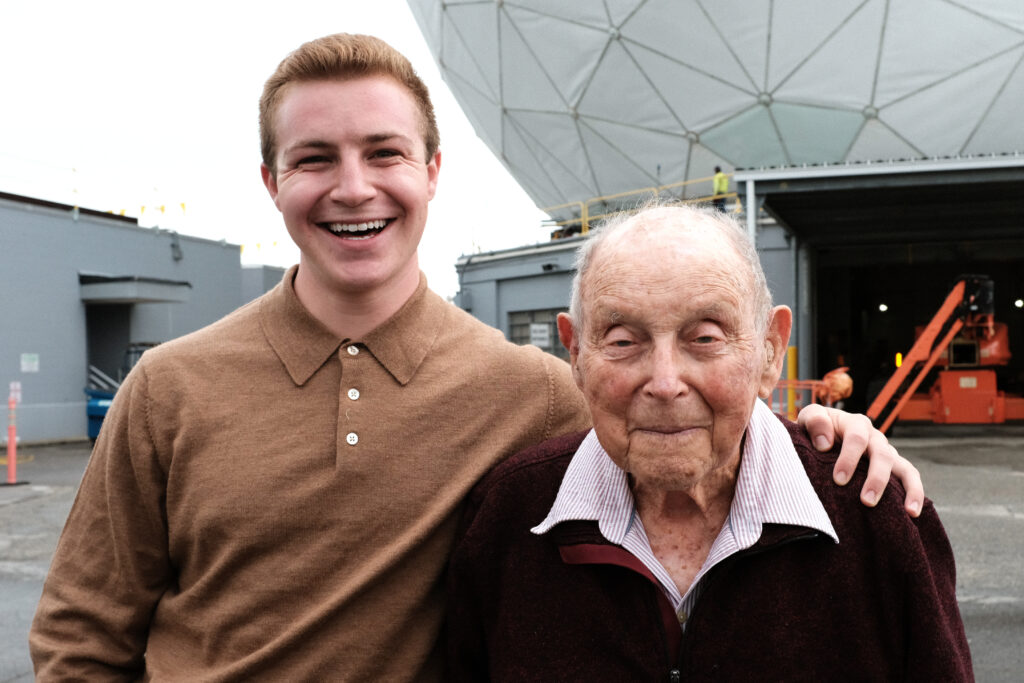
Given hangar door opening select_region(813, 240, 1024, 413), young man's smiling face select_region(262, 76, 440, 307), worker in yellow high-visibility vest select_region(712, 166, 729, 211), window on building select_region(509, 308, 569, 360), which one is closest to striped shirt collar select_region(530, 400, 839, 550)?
young man's smiling face select_region(262, 76, 440, 307)

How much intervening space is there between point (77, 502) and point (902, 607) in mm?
1973

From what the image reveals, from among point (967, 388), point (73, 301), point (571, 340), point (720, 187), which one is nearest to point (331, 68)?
point (571, 340)

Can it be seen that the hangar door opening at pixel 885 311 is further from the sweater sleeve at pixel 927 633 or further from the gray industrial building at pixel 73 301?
the sweater sleeve at pixel 927 633

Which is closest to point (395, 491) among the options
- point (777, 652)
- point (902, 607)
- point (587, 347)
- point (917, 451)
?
point (587, 347)

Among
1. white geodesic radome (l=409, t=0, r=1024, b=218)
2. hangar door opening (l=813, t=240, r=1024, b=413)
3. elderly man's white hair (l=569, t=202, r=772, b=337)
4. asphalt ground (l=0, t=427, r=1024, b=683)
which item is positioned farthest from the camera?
hangar door opening (l=813, t=240, r=1024, b=413)

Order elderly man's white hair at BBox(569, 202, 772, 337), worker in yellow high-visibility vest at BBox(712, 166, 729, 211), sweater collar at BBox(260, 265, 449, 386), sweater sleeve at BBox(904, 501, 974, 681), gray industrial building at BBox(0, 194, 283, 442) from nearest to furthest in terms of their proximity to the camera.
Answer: sweater sleeve at BBox(904, 501, 974, 681), elderly man's white hair at BBox(569, 202, 772, 337), sweater collar at BBox(260, 265, 449, 386), worker in yellow high-visibility vest at BBox(712, 166, 729, 211), gray industrial building at BBox(0, 194, 283, 442)

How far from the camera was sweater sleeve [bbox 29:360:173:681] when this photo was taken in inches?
82.9

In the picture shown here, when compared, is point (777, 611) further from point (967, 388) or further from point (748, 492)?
point (967, 388)

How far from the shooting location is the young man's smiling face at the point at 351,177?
6.70 feet

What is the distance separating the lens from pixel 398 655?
6.70ft

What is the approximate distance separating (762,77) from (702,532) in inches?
572

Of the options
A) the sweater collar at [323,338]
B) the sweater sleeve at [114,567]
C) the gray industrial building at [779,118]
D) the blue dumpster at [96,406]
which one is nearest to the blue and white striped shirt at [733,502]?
the sweater collar at [323,338]

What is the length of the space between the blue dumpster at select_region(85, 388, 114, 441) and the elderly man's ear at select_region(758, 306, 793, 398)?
18.6m

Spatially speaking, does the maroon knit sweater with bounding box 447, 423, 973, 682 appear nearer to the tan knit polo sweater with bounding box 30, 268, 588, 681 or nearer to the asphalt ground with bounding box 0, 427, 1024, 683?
the asphalt ground with bounding box 0, 427, 1024, 683
